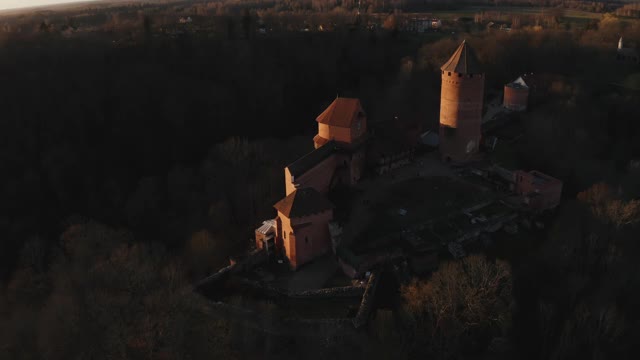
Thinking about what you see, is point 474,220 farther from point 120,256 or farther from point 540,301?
point 120,256

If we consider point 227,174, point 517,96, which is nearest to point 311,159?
point 227,174

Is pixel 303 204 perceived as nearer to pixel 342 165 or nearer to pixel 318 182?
pixel 318 182

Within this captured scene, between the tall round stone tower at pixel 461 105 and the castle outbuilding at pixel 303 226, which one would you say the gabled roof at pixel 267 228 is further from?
the tall round stone tower at pixel 461 105

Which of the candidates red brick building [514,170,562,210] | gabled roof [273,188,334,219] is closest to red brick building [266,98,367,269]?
gabled roof [273,188,334,219]

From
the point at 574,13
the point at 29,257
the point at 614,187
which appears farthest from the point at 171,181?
the point at 574,13

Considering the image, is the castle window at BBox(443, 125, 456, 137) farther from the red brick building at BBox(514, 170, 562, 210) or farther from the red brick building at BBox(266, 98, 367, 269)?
the red brick building at BBox(266, 98, 367, 269)

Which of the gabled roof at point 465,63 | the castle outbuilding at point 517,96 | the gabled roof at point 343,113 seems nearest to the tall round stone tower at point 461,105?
the gabled roof at point 465,63
